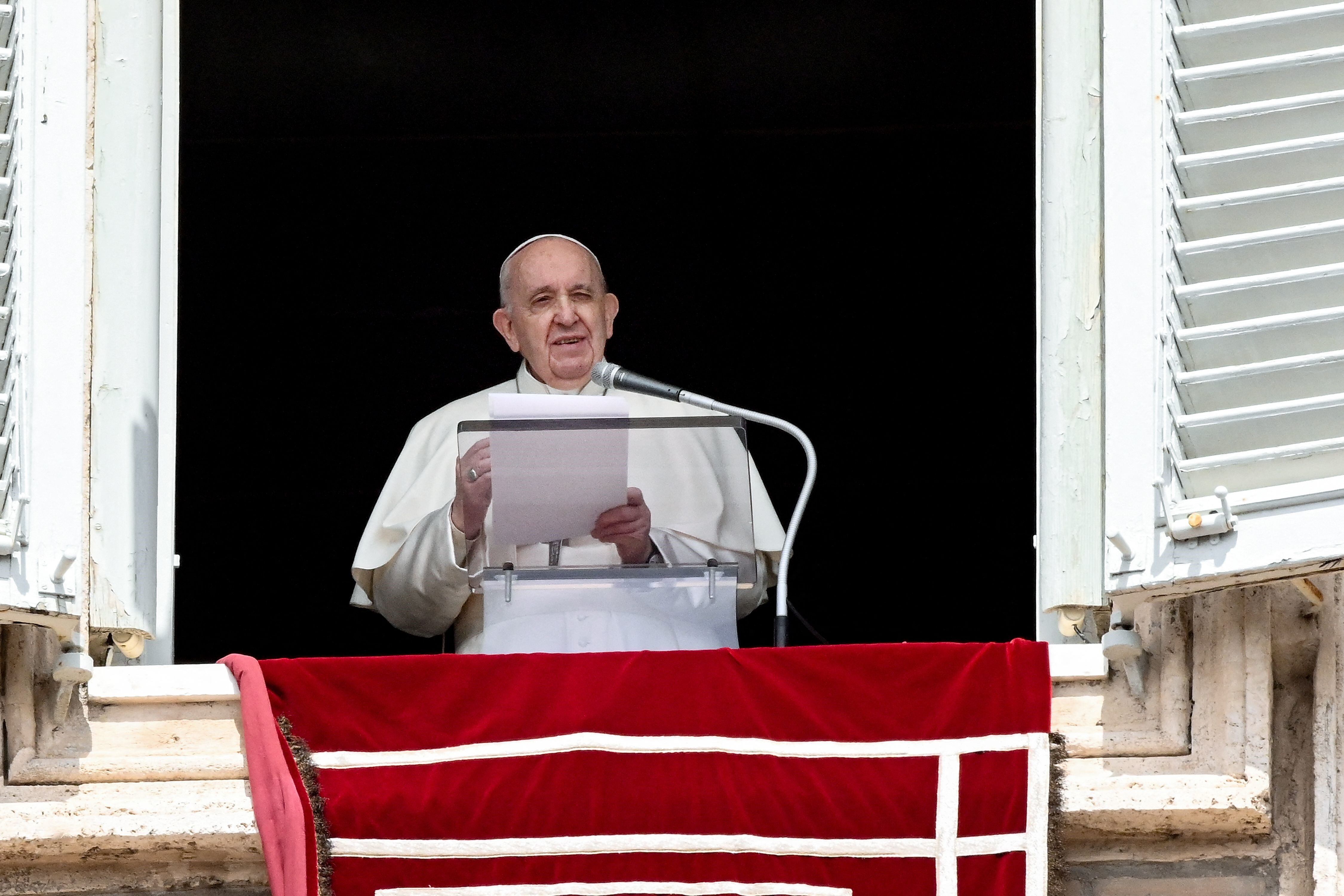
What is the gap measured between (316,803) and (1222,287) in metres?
1.59

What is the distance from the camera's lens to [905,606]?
24.6 feet

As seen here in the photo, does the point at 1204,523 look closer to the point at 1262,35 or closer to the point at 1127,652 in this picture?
the point at 1127,652

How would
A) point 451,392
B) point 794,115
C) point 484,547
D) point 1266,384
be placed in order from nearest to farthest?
1. point 1266,384
2. point 484,547
3. point 794,115
4. point 451,392

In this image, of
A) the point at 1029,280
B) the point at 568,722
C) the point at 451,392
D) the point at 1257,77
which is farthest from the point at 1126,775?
the point at 451,392

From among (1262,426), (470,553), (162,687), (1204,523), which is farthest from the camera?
(470,553)

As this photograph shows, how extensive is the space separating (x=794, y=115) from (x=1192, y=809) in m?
3.83

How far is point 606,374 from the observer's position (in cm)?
404

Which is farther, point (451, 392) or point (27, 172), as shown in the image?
point (451, 392)

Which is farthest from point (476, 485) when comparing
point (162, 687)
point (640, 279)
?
point (640, 279)

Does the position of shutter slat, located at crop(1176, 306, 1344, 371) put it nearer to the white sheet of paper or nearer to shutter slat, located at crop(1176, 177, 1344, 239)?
shutter slat, located at crop(1176, 177, 1344, 239)

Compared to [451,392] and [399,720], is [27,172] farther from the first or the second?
[451,392]

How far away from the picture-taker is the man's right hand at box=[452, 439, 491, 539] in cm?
409

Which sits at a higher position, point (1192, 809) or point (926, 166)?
point (926, 166)

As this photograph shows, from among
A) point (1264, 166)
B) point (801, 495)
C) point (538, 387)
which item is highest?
point (1264, 166)
